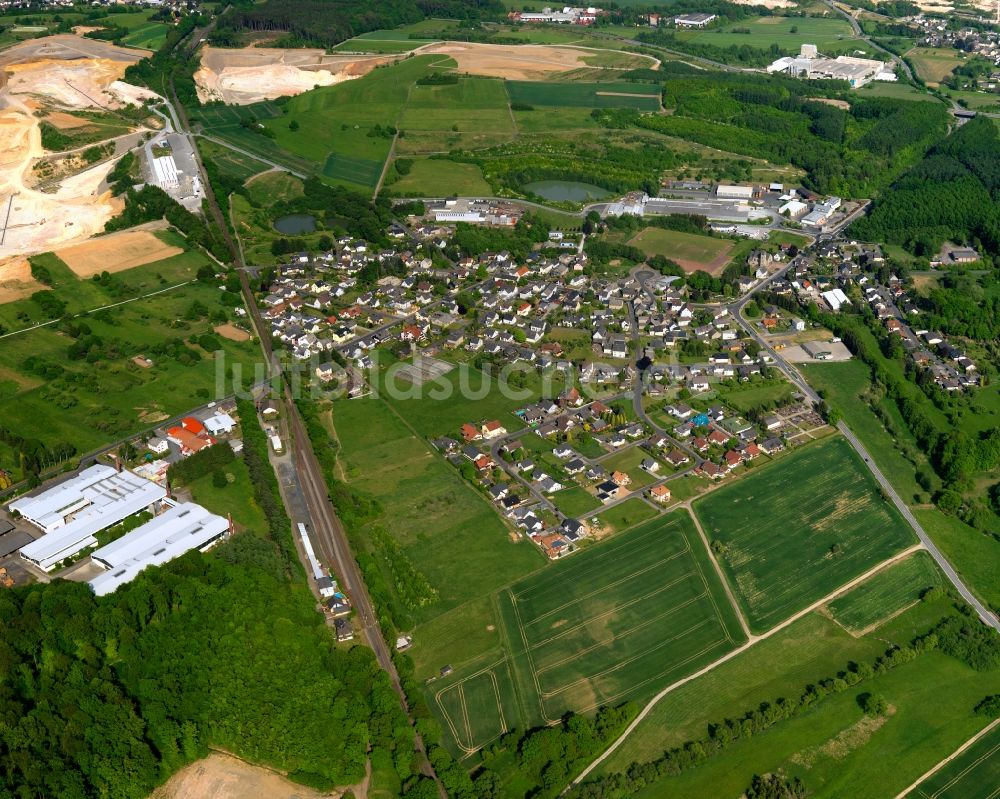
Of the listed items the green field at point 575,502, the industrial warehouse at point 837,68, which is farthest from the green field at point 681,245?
the industrial warehouse at point 837,68

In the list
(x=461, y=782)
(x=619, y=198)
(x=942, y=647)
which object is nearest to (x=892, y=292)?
(x=619, y=198)

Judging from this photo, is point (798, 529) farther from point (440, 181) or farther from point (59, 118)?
point (59, 118)

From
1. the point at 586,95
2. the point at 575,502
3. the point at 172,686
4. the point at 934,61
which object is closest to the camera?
the point at 172,686

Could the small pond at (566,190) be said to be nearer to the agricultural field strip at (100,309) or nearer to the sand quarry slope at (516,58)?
the sand quarry slope at (516,58)

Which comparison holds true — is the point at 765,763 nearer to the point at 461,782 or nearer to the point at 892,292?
the point at 461,782

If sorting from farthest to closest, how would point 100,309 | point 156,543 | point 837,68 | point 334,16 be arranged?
point 334,16 → point 837,68 → point 100,309 → point 156,543

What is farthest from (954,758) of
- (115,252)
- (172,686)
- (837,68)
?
(837,68)
